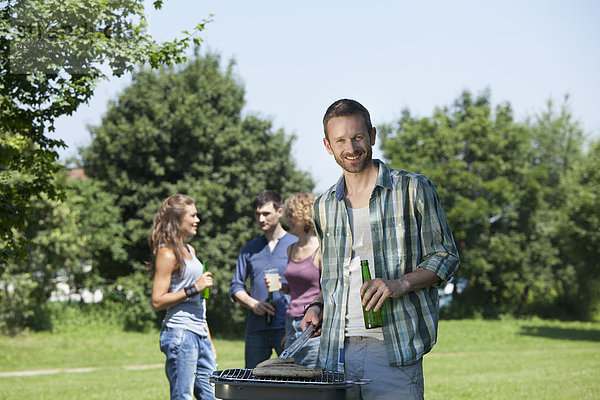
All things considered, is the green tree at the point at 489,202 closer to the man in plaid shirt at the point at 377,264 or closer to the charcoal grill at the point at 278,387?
the man in plaid shirt at the point at 377,264

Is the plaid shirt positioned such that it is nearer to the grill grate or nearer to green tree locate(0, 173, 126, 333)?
the grill grate

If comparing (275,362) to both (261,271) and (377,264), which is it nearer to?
(377,264)

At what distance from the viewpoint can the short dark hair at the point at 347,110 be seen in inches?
115

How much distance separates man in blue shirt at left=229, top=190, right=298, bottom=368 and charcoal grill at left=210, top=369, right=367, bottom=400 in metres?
3.76

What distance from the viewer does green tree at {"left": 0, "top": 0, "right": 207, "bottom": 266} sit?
6895 millimetres

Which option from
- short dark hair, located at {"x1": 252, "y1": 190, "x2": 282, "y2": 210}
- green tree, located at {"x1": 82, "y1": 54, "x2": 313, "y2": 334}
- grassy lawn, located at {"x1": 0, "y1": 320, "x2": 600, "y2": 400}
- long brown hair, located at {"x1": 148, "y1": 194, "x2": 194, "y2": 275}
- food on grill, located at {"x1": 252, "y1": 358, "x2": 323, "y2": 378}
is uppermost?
green tree, located at {"x1": 82, "y1": 54, "x2": 313, "y2": 334}

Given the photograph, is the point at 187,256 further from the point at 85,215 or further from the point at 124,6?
the point at 85,215

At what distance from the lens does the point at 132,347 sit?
21.9m

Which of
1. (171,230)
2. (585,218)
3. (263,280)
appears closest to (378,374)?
(171,230)

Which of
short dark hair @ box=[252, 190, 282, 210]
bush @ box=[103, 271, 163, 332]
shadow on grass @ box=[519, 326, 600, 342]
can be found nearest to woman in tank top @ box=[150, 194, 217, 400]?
short dark hair @ box=[252, 190, 282, 210]

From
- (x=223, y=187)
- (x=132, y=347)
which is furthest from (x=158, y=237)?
(x=223, y=187)

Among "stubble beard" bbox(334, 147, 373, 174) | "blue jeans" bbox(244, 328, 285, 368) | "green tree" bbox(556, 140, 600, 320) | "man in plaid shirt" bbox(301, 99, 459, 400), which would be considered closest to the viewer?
"man in plaid shirt" bbox(301, 99, 459, 400)

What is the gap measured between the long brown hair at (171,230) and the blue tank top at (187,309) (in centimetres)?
8

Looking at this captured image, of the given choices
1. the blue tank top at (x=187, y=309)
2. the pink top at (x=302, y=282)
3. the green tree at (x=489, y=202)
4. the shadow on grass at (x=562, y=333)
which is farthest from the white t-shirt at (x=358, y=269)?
the green tree at (x=489, y=202)
